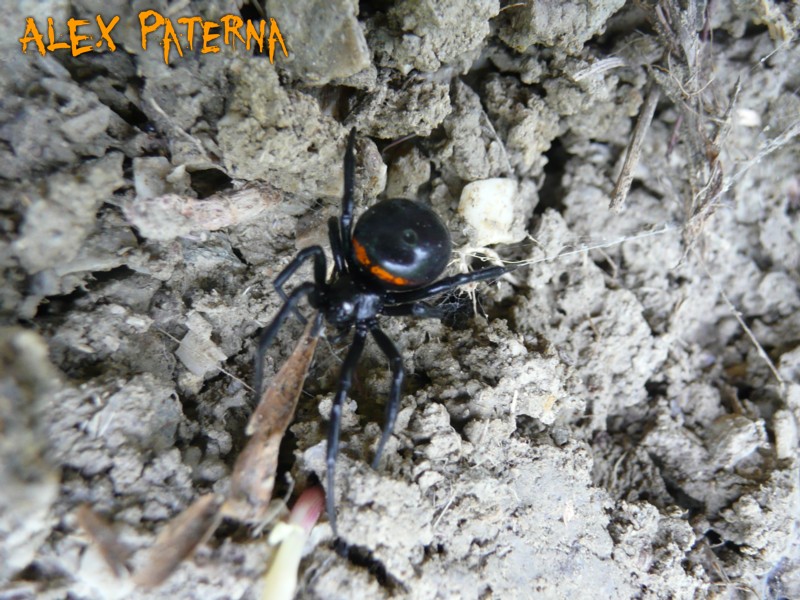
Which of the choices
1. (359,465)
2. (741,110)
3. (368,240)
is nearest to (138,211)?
(368,240)

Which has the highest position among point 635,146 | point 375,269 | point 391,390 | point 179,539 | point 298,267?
point 635,146

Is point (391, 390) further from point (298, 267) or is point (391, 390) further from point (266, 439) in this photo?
point (298, 267)

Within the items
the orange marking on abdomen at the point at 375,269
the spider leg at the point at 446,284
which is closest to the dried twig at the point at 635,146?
the spider leg at the point at 446,284

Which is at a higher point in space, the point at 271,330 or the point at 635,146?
the point at 635,146

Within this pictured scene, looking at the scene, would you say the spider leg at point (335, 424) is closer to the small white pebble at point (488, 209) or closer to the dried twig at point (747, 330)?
the small white pebble at point (488, 209)

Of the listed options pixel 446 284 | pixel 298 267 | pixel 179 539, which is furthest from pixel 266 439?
pixel 446 284

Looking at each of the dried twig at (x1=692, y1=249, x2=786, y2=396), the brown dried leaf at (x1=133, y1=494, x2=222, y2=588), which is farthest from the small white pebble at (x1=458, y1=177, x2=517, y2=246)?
the brown dried leaf at (x1=133, y1=494, x2=222, y2=588)
